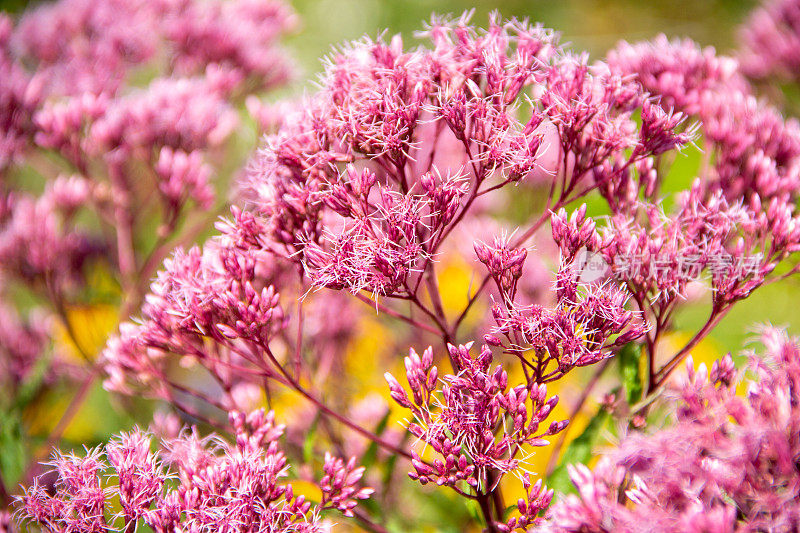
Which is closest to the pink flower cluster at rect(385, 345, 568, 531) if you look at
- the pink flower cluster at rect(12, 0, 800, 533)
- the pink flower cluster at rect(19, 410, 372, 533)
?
the pink flower cluster at rect(12, 0, 800, 533)

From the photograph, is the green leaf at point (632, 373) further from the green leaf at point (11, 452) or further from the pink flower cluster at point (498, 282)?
the green leaf at point (11, 452)

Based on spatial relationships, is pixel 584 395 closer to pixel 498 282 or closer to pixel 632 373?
pixel 632 373

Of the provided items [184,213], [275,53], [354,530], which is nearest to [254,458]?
[354,530]

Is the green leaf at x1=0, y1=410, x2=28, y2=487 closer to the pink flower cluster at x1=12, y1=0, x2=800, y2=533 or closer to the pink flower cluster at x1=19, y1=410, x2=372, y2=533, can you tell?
the pink flower cluster at x1=12, y1=0, x2=800, y2=533

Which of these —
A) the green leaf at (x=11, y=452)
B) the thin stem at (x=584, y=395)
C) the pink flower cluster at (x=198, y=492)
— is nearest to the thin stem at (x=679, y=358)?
the thin stem at (x=584, y=395)

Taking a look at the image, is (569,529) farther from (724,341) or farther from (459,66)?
(724,341)


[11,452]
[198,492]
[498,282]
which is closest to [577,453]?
[498,282]
